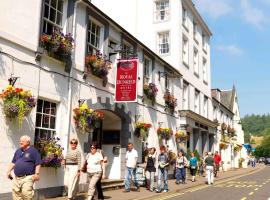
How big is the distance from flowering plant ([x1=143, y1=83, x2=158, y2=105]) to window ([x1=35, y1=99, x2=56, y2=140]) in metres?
7.29

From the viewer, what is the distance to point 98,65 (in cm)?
1390

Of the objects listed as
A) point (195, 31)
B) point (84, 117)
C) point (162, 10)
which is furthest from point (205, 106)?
point (84, 117)

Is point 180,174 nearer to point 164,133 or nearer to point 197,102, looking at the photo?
point 164,133

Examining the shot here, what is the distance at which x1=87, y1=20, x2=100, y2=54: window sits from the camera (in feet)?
46.4

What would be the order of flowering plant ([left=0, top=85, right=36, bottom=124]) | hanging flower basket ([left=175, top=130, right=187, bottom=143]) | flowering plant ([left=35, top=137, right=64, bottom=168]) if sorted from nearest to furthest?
1. flowering plant ([left=0, top=85, right=36, bottom=124])
2. flowering plant ([left=35, top=137, right=64, bottom=168])
3. hanging flower basket ([left=175, top=130, right=187, bottom=143])

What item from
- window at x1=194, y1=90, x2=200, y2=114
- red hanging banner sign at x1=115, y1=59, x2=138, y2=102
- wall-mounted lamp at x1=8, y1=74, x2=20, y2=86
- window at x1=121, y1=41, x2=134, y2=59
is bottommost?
wall-mounted lamp at x1=8, y1=74, x2=20, y2=86

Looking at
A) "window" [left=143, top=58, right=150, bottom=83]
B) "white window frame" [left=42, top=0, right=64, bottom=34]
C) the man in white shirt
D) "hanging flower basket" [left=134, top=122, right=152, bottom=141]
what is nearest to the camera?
"white window frame" [left=42, top=0, right=64, bottom=34]

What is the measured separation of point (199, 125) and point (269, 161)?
187 ft

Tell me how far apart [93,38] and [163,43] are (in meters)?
11.4

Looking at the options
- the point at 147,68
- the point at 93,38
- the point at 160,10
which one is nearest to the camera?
the point at 93,38

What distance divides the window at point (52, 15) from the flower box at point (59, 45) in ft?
1.14

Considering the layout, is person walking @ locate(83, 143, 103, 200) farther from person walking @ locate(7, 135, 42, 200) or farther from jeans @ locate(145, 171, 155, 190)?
jeans @ locate(145, 171, 155, 190)

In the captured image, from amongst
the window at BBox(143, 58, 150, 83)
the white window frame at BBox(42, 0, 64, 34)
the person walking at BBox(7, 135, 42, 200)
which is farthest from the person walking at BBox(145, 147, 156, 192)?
the person walking at BBox(7, 135, 42, 200)

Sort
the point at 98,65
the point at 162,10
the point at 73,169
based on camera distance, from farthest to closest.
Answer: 1. the point at 162,10
2. the point at 98,65
3. the point at 73,169
